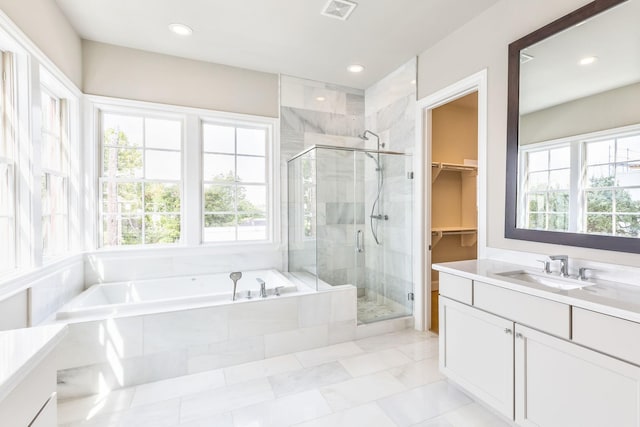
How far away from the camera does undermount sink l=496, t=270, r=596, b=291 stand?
170 centimetres

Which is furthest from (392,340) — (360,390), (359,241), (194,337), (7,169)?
(7,169)

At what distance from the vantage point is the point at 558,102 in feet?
6.38

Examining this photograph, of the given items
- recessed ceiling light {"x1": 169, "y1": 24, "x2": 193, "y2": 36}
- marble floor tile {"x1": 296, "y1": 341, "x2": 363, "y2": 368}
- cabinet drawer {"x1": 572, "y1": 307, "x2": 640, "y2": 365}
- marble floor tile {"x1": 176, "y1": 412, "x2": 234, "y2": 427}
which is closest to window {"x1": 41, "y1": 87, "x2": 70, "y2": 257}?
recessed ceiling light {"x1": 169, "y1": 24, "x2": 193, "y2": 36}

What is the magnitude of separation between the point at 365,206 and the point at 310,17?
6.68 ft

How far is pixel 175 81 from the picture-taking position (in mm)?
3180

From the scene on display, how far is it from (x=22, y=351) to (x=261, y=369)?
176 centimetres

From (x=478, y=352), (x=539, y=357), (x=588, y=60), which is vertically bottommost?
(x=478, y=352)

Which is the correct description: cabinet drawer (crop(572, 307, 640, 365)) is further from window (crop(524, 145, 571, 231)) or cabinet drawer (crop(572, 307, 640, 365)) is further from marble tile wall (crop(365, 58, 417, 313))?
marble tile wall (crop(365, 58, 417, 313))

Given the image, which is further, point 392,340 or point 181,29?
point 392,340

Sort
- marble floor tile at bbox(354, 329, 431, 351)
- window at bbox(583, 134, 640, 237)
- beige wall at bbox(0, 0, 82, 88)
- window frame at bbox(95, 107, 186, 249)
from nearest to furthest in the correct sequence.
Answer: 1. window at bbox(583, 134, 640, 237)
2. beige wall at bbox(0, 0, 82, 88)
3. marble floor tile at bbox(354, 329, 431, 351)
4. window frame at bbox(95, 107, 186, 249)

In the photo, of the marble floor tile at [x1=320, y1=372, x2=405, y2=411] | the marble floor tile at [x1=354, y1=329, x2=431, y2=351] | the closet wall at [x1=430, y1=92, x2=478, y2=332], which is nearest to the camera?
the marble floor tile at [x1=320, y1=372, x2=405, y2=411]

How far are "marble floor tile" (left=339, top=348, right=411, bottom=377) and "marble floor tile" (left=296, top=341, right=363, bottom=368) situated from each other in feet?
0.29

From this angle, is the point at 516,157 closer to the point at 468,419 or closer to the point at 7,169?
the point at 468,419

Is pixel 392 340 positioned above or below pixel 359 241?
below
